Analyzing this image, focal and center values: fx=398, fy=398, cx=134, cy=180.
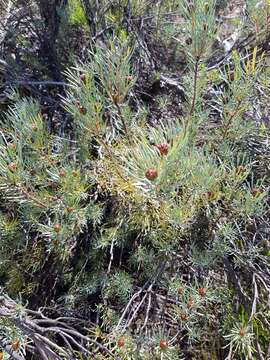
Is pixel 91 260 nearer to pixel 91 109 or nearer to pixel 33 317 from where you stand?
pixel 33 317

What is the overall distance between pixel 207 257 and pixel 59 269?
1.70 feet

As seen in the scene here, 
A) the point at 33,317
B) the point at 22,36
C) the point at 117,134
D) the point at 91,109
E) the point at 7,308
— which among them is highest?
the point at 22,36

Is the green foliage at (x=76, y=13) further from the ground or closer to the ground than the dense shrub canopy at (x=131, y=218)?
further from the ground

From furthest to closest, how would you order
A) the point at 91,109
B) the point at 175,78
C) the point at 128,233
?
the point at 175,78 → the point at 128,233 → the point at 91,109

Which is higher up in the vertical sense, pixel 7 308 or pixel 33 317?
pixel 7 308

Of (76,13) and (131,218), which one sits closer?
(131,218)

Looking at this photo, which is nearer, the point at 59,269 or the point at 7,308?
the point at 7,308

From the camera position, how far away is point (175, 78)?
1.64 metres

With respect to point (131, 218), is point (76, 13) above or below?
above

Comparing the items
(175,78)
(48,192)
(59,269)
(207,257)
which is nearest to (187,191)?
(207,257)

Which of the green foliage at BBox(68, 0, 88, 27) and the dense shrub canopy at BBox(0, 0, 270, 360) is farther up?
the green foliage at BBox(68, 0, 88, 27)

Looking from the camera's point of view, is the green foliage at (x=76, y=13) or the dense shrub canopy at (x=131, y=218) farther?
the green foliage at (x=76, y=13)

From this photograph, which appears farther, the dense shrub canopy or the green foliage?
the green foliage

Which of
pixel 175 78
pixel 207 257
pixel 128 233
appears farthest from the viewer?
Result: pixel 175 78
